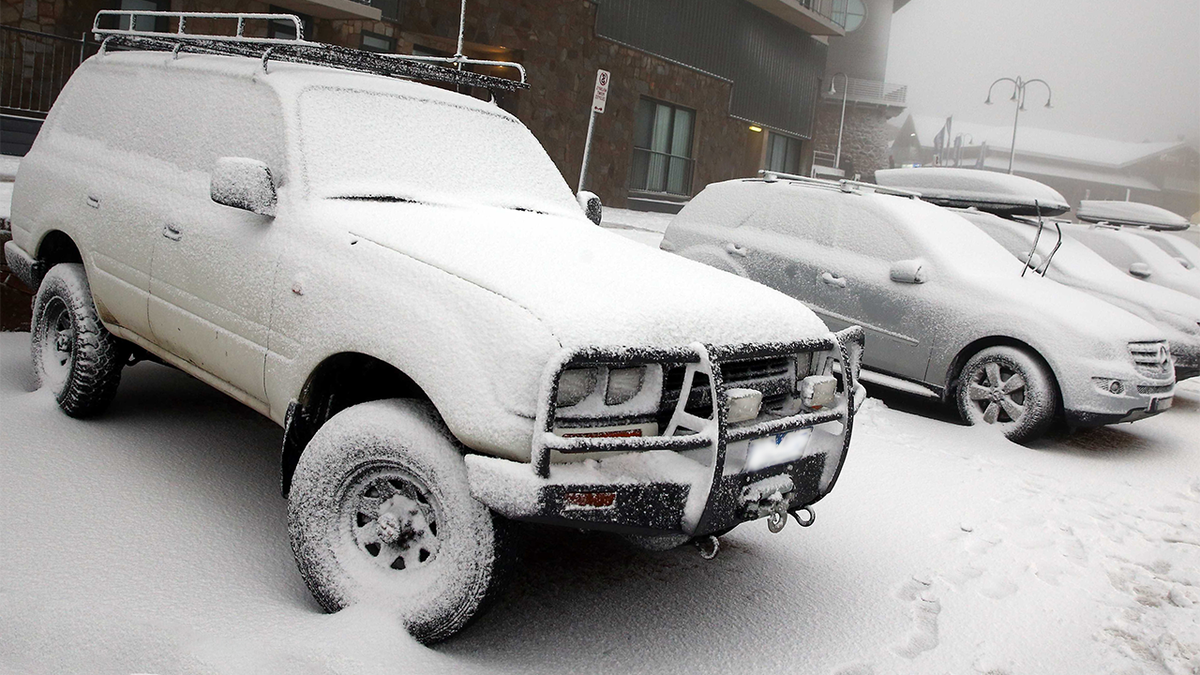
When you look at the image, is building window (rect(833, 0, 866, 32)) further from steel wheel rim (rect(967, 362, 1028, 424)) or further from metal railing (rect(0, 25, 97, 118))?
steel wheel rim (rect(967, 362, 1028, 424))

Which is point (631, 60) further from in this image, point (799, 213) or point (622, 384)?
point (622, 384)

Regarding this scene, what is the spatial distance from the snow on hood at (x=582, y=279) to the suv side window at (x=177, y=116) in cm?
66

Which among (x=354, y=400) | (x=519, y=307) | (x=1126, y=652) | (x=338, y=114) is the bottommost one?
(x=1126, y=652)

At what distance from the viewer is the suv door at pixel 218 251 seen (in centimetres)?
368

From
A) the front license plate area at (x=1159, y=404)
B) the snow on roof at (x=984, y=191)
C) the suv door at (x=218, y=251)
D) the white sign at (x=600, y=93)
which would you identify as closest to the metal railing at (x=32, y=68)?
the white sign at (x=600, y=93)

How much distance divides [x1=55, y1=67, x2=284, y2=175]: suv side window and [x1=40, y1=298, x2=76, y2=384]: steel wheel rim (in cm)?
92

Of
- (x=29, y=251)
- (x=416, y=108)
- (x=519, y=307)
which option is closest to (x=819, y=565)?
(x=519, y=307)

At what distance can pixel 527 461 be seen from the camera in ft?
9.12

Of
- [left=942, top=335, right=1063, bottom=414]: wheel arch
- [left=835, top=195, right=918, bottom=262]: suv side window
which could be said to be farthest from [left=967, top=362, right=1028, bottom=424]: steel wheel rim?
[left=835, top=195, right=918, bottom=262]: suv side window

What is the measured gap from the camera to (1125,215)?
15148 mm

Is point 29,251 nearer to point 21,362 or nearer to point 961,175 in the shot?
point 21,362

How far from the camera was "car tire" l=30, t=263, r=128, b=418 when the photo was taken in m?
4.74

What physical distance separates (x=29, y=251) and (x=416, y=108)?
97.2 inches

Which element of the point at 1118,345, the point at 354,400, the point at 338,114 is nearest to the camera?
the point at 354,400
